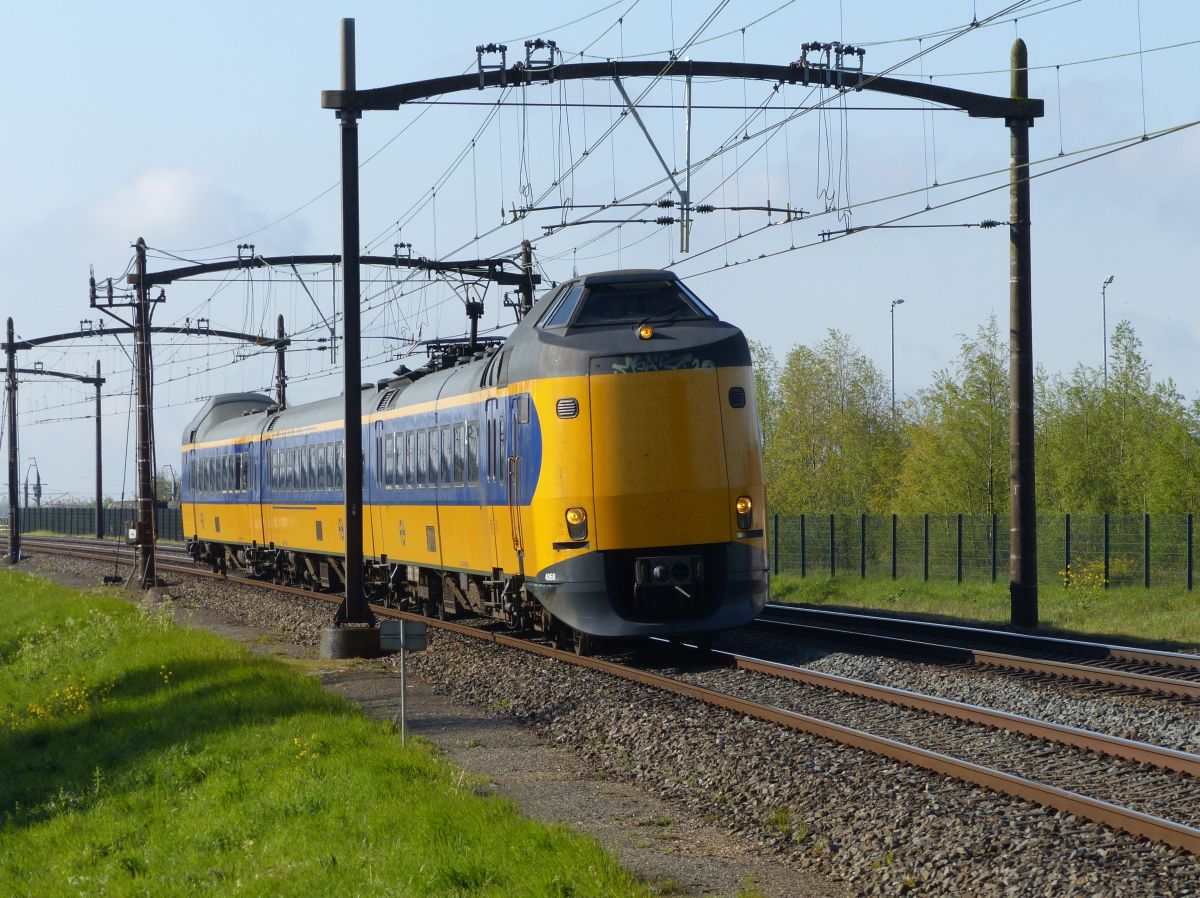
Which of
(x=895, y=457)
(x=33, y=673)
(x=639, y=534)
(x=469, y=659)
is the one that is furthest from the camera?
(x=895, y=457)

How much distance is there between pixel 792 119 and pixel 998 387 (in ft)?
100

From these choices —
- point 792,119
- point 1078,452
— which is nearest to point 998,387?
point 1078,452

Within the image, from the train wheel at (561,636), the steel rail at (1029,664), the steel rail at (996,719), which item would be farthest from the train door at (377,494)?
the steel rail at (996,719)

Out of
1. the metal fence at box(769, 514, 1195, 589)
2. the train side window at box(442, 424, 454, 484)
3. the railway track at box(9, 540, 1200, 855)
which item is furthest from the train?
the metal fence at box(769, 514, 1195, 589)

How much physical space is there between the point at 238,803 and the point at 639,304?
7.49m

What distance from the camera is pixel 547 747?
41.0ft

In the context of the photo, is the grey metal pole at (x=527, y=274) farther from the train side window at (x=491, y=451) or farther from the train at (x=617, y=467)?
the train side window at (x=491, y=451)

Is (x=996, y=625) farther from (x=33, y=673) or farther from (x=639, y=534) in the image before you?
(x=33, y=673)

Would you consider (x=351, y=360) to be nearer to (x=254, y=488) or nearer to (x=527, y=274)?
(x=527, y=274)

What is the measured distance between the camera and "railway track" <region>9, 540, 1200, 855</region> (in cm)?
860

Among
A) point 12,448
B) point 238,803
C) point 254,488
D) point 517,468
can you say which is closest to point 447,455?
point 517,468

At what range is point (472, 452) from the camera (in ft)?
61.9

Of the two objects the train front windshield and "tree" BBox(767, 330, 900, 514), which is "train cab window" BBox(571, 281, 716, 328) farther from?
"tree" BBox(767, 330, 900, 514)

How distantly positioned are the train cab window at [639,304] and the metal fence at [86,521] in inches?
2535
